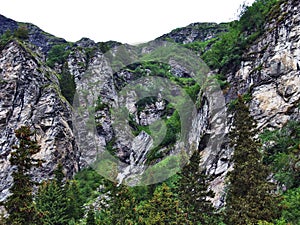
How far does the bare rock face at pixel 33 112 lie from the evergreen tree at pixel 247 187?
39.0 m

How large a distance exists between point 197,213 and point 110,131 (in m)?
48.9

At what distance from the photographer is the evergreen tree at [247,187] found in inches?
698

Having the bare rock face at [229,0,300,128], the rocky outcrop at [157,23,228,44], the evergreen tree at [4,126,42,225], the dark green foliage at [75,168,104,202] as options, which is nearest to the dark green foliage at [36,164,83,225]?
the dark green foliage at [75,168,104,202]

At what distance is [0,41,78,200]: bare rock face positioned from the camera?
177ft

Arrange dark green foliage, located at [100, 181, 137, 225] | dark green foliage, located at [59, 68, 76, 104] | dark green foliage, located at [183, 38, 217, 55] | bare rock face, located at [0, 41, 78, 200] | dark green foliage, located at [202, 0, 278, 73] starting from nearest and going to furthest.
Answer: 1. dark green foliage, located at [100, 181, 137, 225]
2. dark green foliage, located at [202, 0, 278, 73]
3. bare rock face, located at [0, 41, 78, 200]
4. dark green foliage, located at [59, 68, 76, 104]
5. dark green foliage, located at [183, 38, 217, 55]

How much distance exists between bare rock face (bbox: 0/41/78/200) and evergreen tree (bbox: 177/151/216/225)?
3319 centimetres

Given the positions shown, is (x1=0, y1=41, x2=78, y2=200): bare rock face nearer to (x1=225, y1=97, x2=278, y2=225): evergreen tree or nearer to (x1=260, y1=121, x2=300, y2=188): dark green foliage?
(x1=260, y1=121, x2=300, y2=188): dark green foliage

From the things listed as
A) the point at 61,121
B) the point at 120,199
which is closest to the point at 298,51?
the point at 120,199

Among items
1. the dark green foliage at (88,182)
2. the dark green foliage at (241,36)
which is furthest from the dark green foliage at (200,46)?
the dark green foliage at (88,182)

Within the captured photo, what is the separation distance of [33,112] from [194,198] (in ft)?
140

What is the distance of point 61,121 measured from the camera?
194 ft

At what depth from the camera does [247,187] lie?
65.2 ft

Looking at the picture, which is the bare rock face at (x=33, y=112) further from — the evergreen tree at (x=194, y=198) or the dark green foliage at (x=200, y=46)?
the dark green foliage at (x=200, y=46)

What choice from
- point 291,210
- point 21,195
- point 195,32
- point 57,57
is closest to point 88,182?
point 21,195
